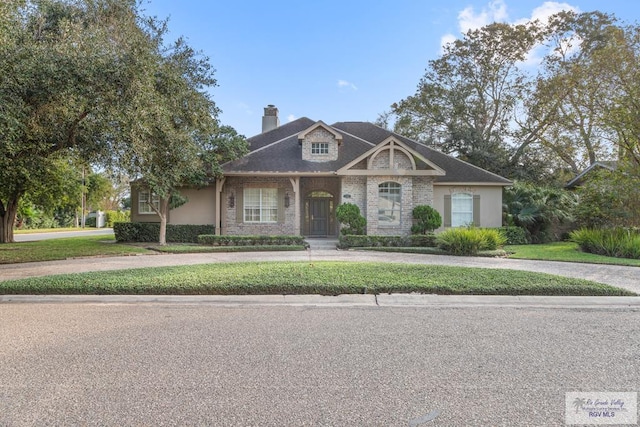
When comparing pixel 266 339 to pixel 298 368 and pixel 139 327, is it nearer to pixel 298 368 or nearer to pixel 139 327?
pixel 298 368

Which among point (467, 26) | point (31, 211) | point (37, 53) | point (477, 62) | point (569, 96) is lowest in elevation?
point (31, 211)

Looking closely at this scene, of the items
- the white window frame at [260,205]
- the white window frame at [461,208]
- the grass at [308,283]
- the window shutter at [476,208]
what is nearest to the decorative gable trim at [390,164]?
the white window frame at [461,208]

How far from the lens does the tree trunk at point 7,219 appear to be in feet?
66.4

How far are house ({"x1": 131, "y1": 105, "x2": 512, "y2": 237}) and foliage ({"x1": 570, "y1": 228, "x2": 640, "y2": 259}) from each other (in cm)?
528

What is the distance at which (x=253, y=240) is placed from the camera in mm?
16875

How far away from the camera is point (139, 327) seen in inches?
213

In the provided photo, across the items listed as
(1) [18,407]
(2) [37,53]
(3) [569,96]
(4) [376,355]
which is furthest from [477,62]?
(1) [18,407]

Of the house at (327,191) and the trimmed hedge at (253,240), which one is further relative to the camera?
the house at (327,191)

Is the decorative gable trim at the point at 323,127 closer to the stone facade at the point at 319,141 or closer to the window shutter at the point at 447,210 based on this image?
the stone facade at the point at 319,141

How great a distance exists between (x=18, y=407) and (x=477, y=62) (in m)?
34.1

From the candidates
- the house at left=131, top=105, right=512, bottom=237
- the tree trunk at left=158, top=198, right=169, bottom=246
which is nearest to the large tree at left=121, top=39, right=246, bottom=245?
the tree trunk at left=158, top=198, right=169, bottom=246

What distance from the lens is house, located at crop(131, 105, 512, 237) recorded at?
18.7 m

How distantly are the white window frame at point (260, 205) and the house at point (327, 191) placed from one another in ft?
0.17


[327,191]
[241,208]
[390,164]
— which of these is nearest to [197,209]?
[241,208]
